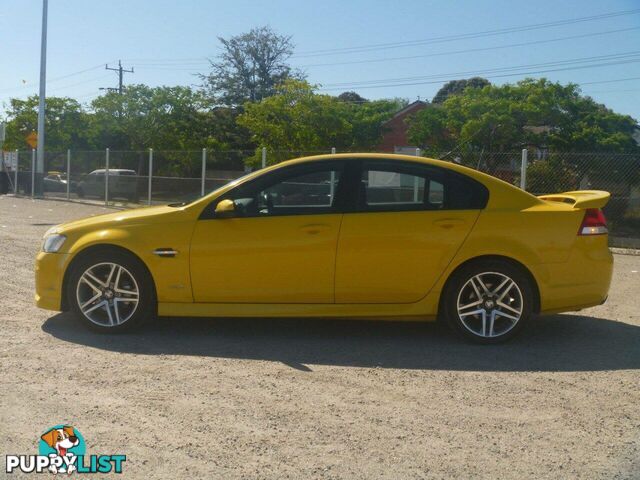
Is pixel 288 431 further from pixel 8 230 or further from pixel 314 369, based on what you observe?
pixel 8 230

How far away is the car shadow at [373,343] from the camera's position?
5.55m

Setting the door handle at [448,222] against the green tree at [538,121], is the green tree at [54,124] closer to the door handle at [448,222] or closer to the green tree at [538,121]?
the green tree at [538,121]

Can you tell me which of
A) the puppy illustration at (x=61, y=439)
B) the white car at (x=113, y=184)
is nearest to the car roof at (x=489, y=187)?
the puppy illustration at (x=61, y=439)

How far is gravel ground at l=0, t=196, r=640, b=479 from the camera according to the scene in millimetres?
3688

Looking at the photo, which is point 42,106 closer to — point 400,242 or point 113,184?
point 113,184

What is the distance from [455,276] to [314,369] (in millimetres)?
1467

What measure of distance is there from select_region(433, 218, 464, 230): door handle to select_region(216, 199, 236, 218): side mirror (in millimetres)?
1612

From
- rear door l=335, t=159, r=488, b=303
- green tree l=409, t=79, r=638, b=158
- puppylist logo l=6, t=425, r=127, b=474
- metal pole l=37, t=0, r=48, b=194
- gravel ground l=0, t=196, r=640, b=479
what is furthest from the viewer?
green tree l=409, t=79, r=638, b=158

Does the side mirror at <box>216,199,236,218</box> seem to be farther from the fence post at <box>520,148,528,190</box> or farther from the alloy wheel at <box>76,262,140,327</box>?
the fence post at <box>520,148,528,190</box>

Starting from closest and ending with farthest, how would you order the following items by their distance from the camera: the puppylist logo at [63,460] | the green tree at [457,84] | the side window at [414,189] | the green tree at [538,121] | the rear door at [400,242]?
the puppylist logo at [63,460]
the rear door at [400,242]
the side window at [414,189]
the green tree at [538,121]
the green tree at [457,84]

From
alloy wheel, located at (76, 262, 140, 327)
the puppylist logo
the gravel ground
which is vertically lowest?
the puppylist logo

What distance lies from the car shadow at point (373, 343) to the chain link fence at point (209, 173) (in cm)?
147

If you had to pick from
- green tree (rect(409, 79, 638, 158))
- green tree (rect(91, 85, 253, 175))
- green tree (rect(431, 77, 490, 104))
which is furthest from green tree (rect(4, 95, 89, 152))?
green tree (rect(431, 77, 490, 104))

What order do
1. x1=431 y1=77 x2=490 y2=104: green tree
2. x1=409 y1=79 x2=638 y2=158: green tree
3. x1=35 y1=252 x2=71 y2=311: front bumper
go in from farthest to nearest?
1. x1=431 y1=77 x2=490 y2=104: green tree
2. x1=409 y1=79 x2=638 y2=158: green tree
3. x1=35 y1=252 x2=71 y2=311: front bumper
